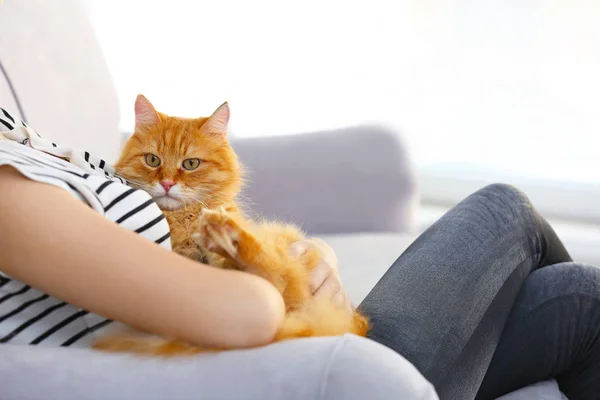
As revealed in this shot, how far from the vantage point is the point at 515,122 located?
2.48 meters

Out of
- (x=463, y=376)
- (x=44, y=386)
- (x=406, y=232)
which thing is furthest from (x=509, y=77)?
(x=44, y=386)

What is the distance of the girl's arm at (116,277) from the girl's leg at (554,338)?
64 centimetres

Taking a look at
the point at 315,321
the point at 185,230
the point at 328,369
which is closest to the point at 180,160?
the point at 185,230

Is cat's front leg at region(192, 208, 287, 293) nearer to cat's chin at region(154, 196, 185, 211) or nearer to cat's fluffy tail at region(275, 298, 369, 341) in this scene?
cat's fluffy tail at region(275, 298, 369, 341)

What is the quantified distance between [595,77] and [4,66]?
1.87 metres

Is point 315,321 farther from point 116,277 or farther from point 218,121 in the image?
point 218,121

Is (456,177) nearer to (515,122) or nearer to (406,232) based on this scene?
(515,122)

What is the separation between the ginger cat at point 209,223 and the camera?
2.43 ft

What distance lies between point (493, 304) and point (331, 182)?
0.85 meters

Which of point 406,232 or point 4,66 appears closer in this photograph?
point 4,66

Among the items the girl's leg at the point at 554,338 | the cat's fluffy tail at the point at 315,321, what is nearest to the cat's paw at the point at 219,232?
the cat's fluffy tail at the point at 315,321

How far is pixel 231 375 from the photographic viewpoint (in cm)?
67

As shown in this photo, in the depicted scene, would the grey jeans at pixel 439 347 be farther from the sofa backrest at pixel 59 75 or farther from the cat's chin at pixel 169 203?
the sofa backrest at pixel 59 75

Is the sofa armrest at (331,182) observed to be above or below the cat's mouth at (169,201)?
below
